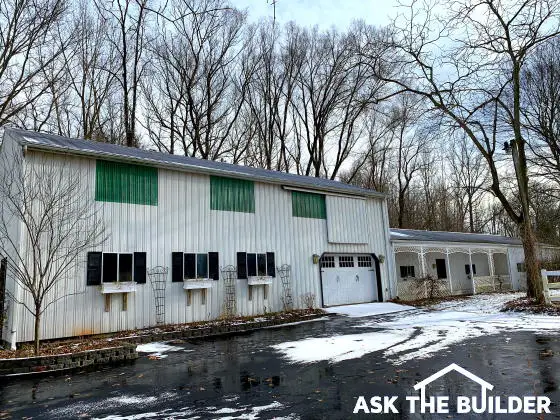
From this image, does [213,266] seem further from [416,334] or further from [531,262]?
[531,262]

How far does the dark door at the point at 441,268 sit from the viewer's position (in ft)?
76.9

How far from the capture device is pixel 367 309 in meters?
16.0

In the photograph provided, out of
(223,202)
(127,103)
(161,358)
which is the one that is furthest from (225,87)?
(161,358)

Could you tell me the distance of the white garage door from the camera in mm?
16844

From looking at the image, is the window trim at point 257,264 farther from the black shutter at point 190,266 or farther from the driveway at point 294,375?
the driveway at point 294,375

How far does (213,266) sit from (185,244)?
120 cm

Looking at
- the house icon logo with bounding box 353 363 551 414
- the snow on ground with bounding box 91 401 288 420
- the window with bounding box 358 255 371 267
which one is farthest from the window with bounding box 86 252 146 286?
the window with bounding box 358 255 371 267

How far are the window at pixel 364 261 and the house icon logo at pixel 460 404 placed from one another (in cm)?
1300

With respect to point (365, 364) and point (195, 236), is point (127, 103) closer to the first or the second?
point (195, 236)

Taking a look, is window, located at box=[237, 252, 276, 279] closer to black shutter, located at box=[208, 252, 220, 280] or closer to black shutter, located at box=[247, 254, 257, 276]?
black shutter, located at box=[247, 254, 257, 276]

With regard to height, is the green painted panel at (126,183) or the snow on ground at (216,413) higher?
the green painted panel at (126,183)

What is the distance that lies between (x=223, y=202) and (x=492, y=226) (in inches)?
1552

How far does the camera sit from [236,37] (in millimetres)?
27922

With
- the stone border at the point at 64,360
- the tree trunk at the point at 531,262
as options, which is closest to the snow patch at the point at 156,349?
the stone border at the point at 64,360
